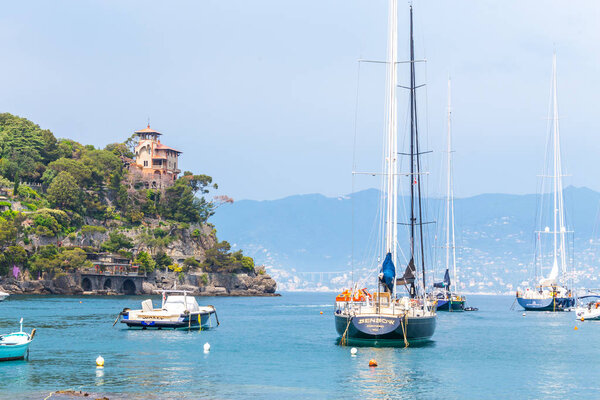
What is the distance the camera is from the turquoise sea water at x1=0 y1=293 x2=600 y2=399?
123ft

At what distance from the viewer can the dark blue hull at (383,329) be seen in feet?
163

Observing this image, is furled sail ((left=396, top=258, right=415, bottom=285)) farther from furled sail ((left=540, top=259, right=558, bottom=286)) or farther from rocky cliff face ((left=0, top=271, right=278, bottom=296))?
rocky cliff face ((left=0, top=271, right=278, bottom=296))

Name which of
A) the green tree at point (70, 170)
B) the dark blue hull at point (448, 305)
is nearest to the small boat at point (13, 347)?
the dark blue hull at point (448, 305)

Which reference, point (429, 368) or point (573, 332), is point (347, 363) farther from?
point (573, 332)

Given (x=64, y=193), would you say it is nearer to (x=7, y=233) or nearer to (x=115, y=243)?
(x=115, y=243)

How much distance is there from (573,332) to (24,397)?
60.5 meters

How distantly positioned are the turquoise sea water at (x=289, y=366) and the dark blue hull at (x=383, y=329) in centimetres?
104

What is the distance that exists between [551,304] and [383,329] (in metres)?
75.9

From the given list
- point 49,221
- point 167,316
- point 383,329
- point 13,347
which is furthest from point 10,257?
point 383,329

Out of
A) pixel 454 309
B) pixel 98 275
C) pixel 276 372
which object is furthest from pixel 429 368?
pixel 98 275

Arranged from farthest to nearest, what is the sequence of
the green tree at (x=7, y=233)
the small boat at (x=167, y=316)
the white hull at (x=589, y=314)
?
the green tree at (x=7, y=233), the white hull at (x=589, y=314), the small boat at (x=167, y=316)

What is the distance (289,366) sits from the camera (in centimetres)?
4700

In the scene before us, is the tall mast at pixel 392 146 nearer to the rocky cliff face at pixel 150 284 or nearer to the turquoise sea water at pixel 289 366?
the turquoise sea water at pixel 289 366

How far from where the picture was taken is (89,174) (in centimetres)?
18125
